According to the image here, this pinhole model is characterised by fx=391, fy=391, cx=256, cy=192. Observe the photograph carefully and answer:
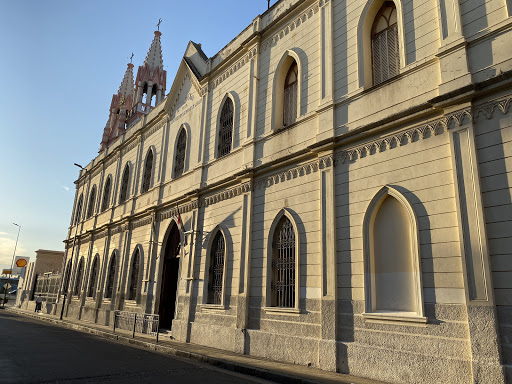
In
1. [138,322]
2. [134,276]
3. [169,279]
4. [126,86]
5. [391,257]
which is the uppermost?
[126,86]

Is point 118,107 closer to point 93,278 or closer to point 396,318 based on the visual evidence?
point 93,278

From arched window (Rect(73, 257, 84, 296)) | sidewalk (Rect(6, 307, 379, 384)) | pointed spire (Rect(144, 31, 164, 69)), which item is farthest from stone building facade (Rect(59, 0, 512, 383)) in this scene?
pointed spire (Rect(144, 31, 164, 69))

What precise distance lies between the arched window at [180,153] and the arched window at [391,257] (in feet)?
34.3

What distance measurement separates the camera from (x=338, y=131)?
10023 millimetres

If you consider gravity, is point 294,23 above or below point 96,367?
above

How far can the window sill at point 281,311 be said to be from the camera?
979 centimetres

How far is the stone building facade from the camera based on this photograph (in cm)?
699

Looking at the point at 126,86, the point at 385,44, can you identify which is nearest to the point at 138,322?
the point at 385,44

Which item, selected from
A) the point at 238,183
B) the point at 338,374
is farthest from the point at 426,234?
the point at 238,183

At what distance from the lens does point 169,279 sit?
16.9 m

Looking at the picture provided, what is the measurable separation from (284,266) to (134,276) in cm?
1079

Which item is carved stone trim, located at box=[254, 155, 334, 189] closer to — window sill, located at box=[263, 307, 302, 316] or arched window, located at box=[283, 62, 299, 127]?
arched window, located at box=[283, 62, 299, 127]

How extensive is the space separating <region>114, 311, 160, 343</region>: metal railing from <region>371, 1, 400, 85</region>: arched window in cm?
1122

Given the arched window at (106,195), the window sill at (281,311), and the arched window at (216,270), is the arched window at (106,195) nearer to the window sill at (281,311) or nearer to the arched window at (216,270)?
the arched window at (216,270)
